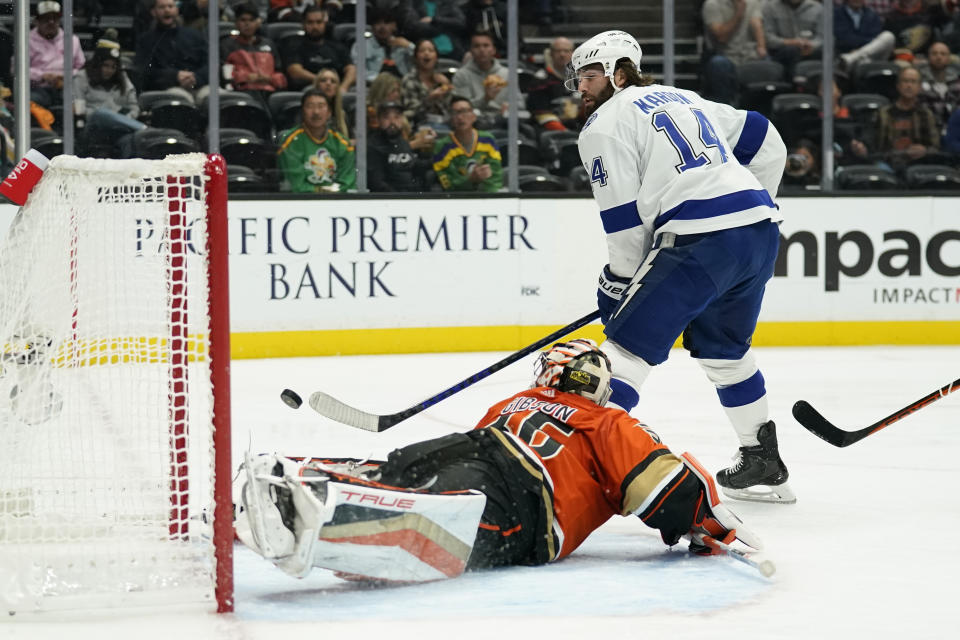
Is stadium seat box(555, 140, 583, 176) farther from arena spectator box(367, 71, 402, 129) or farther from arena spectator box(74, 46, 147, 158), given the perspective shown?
arena spectator box(74, 46, 147, 158)

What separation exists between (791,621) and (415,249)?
4628mm

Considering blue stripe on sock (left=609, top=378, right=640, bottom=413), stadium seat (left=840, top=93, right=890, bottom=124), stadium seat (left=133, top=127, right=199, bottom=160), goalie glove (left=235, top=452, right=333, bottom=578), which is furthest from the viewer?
stadium seat (left=840, top=93, right=890, bottom=124)

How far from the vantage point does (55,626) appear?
2.25m

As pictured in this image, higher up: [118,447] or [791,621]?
[118,447]

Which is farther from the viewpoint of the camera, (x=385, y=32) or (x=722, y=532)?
(x=385, y=32)

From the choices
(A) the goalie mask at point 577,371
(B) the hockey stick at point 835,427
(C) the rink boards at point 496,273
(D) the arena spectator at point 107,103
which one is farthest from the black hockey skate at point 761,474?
(D) the arena spectator at point 107,103

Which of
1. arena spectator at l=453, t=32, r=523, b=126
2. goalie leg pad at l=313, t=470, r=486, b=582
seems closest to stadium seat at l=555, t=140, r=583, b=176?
arena spectator at l=453, t=32, r=523, b=126

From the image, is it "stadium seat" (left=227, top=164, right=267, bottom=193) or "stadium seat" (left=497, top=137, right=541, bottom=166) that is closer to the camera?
"stadium seat" (left=227, top=164, right=267, bottom=193)

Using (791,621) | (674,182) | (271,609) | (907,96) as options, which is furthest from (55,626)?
(907,96)

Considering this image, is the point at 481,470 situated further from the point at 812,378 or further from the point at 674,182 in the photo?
the point at 812,378

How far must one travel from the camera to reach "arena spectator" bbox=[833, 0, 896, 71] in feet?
24.6

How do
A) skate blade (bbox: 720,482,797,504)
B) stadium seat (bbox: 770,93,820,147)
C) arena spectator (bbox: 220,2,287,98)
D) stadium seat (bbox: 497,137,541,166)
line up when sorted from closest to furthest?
skate blade (bbox: 720,482,797,504) < arena spectator (bbox: 220,2,287,98) < stadium seat (bbox: 497,137,541,166) < stadium seat (bbox: 770,93,820,147)

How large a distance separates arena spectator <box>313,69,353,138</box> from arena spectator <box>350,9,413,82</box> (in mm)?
157

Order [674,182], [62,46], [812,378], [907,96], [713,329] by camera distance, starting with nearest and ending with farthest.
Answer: [674,182] → [713,329] → [812,378] → [62,46] → [907,96]
